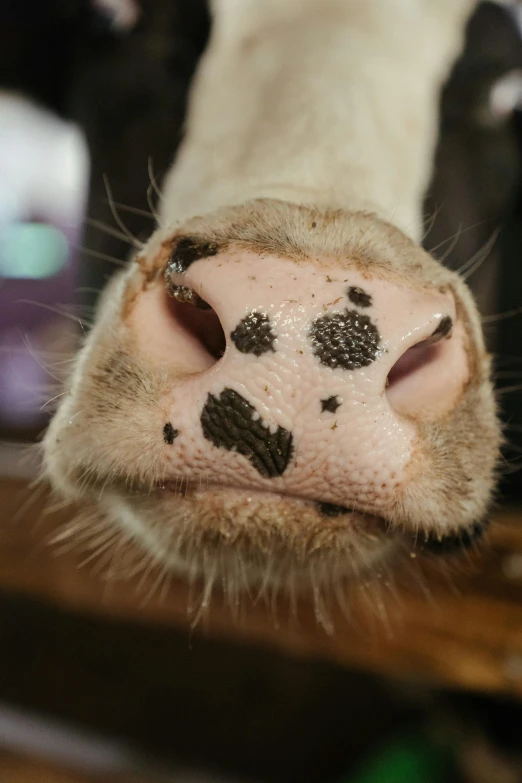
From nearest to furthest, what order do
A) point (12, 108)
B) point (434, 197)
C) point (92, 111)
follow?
point (434, 197)
point (92, 111)
point (12, 108)

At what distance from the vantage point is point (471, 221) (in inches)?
40.8

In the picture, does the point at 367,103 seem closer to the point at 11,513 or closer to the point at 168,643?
the point at 11,513

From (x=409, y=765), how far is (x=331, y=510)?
0.85 m

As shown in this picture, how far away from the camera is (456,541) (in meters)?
0.55

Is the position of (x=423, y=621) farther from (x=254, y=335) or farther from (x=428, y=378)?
(x=254, y=335)

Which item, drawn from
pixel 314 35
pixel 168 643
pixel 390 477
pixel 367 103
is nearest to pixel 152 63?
pixel 314 35

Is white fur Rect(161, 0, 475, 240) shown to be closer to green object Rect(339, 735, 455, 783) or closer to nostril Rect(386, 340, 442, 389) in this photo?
nostril Rect(386, 340, 442, 389)

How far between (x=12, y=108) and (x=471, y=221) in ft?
3.38

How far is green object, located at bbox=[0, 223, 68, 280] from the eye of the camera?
246 cm

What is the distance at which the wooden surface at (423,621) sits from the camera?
0.79 meters

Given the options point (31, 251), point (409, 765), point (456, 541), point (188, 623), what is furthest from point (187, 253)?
point (31, 251)

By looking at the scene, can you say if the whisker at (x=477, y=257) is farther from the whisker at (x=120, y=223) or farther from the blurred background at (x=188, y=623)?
the whisker at (x=120, y=223)

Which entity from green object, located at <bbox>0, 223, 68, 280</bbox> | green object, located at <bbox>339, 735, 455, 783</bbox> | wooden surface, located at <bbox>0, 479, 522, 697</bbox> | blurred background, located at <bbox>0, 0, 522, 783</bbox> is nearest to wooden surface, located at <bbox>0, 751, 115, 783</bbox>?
blurred background, located at <bbox>0, 0, 522, 783</bbox>

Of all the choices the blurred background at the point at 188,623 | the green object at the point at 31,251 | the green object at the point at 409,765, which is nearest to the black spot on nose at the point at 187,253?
the blurred background at the point at 188,623
